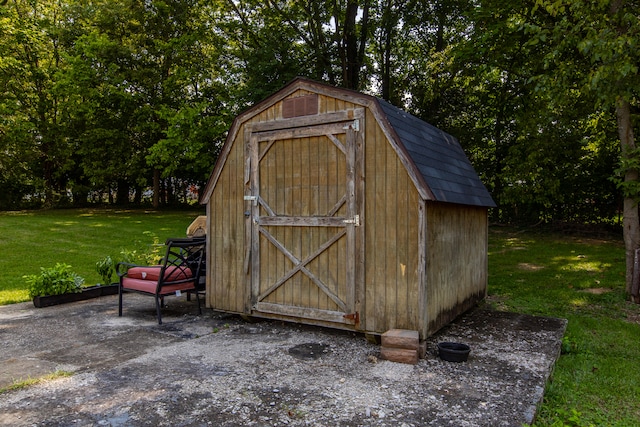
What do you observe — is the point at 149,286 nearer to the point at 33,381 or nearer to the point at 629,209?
the point at 33,381

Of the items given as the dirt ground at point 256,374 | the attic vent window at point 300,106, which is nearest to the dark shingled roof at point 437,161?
the attic vent window at point 300,106

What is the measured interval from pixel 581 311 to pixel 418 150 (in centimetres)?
381

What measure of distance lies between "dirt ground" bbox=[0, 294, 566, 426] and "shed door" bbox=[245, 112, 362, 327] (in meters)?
0.42

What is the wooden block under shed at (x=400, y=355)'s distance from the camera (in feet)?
12.4

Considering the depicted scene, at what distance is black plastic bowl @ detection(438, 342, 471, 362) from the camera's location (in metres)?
3.78

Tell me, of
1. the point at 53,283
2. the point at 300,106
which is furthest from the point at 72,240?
the point at 300,106

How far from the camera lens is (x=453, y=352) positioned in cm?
379

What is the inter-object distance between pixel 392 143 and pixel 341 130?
63cm

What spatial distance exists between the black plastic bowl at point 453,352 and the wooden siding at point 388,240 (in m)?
0.33

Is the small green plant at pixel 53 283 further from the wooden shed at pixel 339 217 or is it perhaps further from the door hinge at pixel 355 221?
the door hinge at pixel 355 221

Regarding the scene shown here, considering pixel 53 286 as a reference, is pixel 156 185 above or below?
above

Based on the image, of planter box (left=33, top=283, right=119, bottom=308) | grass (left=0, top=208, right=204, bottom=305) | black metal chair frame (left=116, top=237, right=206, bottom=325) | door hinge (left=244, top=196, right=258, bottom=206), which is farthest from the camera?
grass (left=0, top=208, right=204, bottom=305)

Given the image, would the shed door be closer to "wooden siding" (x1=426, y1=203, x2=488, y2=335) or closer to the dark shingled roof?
the dark shingled roof

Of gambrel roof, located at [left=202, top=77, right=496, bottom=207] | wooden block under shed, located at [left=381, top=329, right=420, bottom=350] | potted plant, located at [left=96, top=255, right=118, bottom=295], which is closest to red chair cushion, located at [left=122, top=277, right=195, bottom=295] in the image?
gambrel roof, located at [left=202, top=77, right=496, bottom=207]
